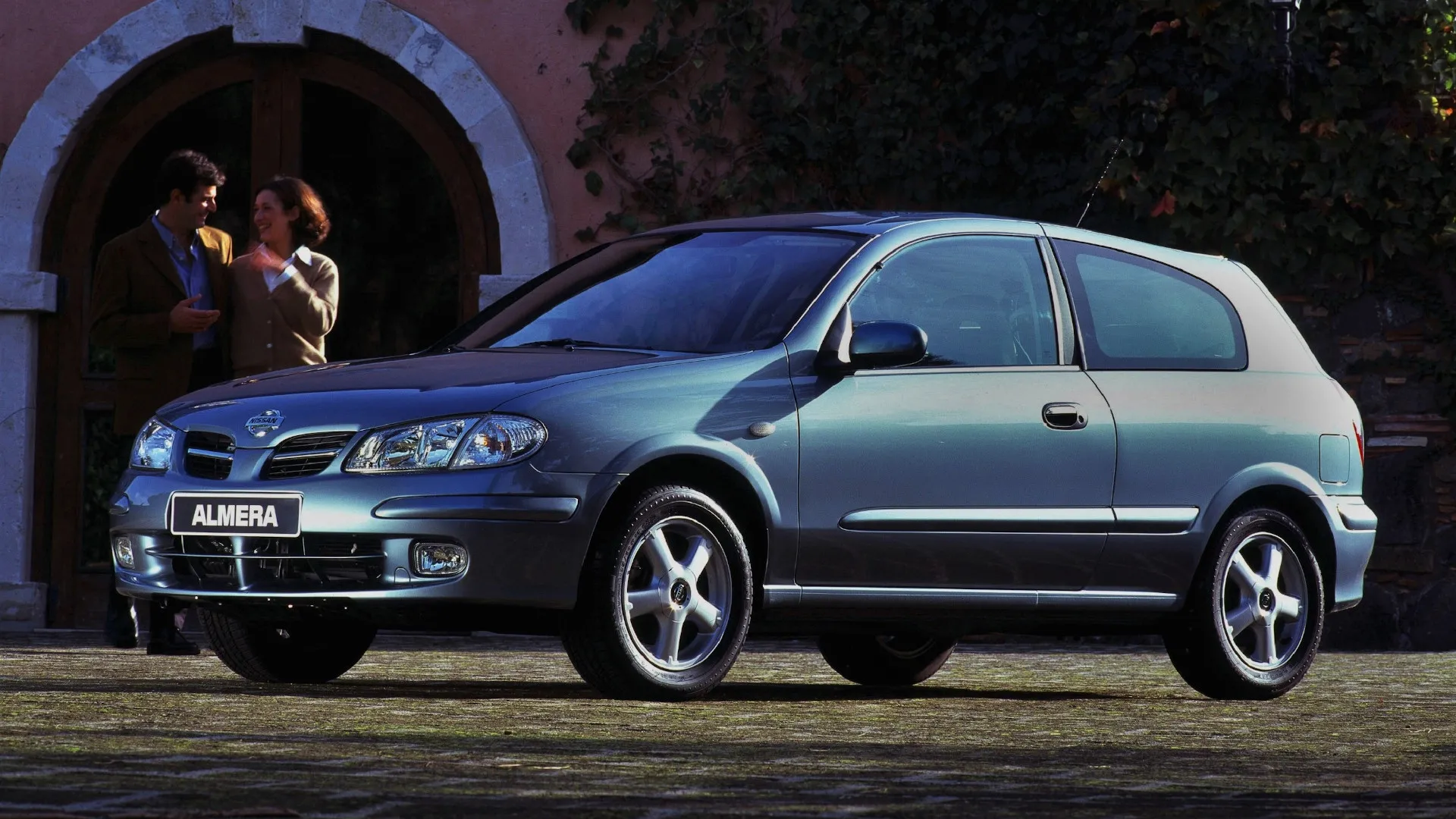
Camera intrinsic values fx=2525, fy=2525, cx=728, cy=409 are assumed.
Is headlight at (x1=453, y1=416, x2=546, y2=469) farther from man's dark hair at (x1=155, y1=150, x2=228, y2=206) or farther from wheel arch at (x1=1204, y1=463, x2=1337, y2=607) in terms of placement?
man's dark hair at (x1=155, y1=150, x2=228, y2=206)

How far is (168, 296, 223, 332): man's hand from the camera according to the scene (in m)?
9.44

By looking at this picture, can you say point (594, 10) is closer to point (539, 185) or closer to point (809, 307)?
point (539, 185)

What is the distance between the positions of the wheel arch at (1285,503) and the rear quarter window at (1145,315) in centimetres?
40

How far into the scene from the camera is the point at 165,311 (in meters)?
9.62

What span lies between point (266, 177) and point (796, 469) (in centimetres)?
692

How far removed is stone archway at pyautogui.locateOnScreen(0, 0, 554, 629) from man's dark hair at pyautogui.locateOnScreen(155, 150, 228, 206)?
3320mm

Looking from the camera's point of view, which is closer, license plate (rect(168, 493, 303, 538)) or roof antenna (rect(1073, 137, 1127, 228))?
license plate (rect(168, 493, 303, 538))

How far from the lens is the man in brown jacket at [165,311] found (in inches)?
375

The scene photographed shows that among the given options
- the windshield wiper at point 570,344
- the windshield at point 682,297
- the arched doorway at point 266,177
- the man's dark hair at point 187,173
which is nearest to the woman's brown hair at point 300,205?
the man's dark hair at point 187,173

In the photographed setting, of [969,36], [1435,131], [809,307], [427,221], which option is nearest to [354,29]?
[427,221]

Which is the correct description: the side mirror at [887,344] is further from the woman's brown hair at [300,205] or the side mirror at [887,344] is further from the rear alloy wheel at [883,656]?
the woman's brown hair at [300,205]

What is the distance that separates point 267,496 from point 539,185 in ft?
21.2

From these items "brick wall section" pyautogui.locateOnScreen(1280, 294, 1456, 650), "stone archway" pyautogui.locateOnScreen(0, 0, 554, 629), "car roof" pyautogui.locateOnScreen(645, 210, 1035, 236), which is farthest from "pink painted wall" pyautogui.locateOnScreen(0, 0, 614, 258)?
"car roof" pyautogui.locateOnScreen(645, 210, 1035, 236)

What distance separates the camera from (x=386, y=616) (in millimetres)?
6836
